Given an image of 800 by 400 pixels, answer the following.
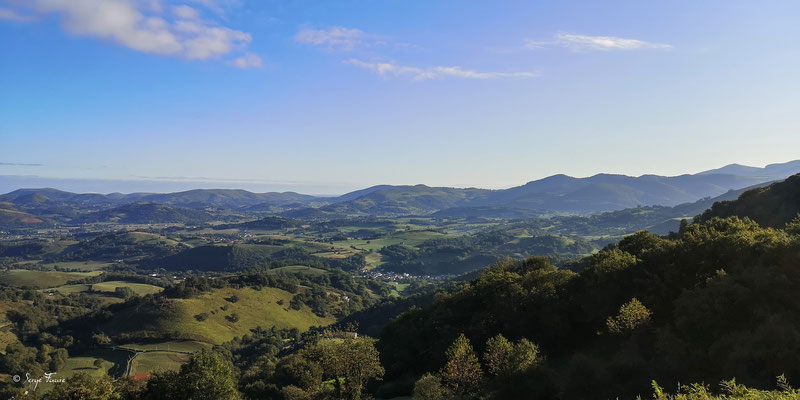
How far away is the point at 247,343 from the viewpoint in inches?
5950

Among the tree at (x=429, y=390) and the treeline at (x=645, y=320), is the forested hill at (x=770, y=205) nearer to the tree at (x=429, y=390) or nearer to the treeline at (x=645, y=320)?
the treeline at (x=645, y=320)

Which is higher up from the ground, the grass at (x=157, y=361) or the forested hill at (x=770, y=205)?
the forested hill at (x=770, y=205)

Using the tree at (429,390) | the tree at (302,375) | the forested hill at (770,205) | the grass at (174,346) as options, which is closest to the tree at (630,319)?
the tree at (429,390)

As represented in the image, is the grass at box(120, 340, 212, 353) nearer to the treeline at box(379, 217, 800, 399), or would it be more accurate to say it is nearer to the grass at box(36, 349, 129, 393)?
the grass at box(36, 349, 129, 393)

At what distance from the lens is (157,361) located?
12706cm

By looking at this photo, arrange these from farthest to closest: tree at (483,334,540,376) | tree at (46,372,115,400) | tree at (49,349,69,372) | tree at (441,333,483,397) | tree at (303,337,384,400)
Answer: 1. tree at (49,349,69,372)
2. tree at (303,337,384,400)
3. tree at (441,333,483,397)
4. tree at (483,334,540,376)
5. tree at (46,372,115,400)

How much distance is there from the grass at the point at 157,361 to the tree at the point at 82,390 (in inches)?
3667

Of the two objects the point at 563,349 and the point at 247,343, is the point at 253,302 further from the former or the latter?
the point at 563,349

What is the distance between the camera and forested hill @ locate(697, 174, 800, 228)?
76750 millimetres

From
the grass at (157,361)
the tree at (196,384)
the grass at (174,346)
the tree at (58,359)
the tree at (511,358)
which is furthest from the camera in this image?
the grass at (174,346)

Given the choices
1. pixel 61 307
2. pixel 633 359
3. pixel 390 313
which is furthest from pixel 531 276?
pixel 61 307

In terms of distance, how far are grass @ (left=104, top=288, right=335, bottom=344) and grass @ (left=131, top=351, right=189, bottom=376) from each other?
13833 millimetres

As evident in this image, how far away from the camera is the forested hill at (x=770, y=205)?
76.8 m

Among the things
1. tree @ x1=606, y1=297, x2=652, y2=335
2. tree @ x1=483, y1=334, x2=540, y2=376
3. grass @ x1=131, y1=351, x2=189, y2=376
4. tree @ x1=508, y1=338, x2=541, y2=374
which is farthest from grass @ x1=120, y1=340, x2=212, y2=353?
tree @ x1=606, y1=297, x2=652, y2=335
